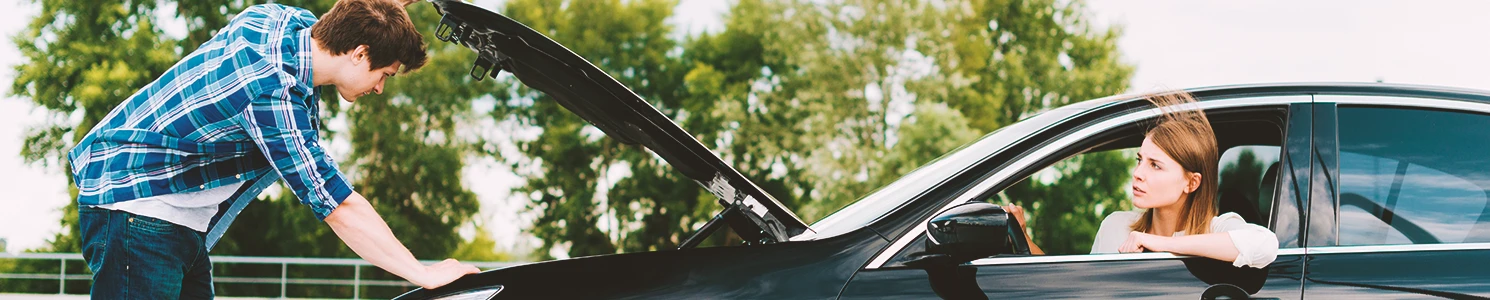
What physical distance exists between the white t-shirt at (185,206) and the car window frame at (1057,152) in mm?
1674

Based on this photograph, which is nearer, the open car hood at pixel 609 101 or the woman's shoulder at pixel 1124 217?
the open car hood at pixel 609 101

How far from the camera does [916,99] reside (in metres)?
29.4

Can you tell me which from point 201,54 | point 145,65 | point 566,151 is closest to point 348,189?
point 201,54

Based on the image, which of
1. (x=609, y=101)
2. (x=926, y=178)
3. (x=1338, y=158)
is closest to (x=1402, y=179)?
(x=1338, y=158)

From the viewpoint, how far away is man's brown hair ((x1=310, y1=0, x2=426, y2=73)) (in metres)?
2.69

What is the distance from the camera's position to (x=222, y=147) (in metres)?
2.72

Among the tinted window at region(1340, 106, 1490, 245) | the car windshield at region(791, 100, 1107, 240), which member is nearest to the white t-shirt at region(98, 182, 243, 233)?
the car windshield at region(791, 100, 1107, 240)

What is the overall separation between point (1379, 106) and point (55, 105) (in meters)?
29.2

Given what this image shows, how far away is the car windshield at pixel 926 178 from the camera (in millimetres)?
2803

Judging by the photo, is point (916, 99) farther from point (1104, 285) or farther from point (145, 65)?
point (1104, 285)

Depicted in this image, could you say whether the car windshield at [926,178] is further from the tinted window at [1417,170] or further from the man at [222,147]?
the man at [222,147]

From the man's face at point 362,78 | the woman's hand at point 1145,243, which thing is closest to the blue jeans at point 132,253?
the man's face at point 362,78

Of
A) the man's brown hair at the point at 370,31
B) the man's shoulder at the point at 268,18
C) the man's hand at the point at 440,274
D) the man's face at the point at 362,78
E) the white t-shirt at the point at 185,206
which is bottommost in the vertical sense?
the man's hand at the point at 440,274

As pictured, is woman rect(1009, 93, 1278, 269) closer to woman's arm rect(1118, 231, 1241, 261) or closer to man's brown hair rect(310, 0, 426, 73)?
woman's arm rect(1118, 231, 1241, 261)
